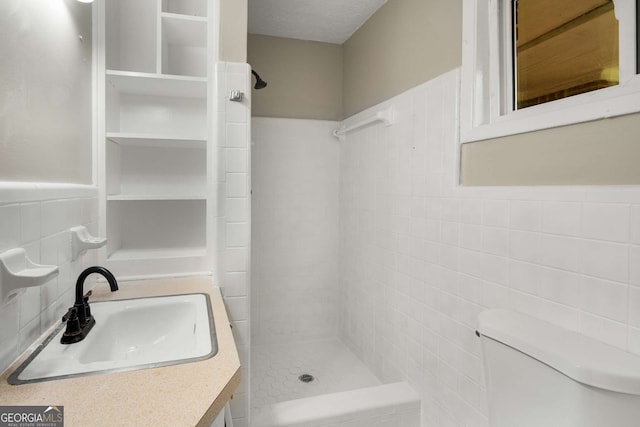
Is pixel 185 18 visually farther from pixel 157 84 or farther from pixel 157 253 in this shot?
pixel 157 253

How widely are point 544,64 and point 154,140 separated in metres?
1.66

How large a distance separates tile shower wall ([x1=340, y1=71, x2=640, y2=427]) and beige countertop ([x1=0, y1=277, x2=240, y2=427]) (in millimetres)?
973

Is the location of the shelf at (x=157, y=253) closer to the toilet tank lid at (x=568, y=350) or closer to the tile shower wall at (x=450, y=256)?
the tile shower wall at (x=450, y=256)

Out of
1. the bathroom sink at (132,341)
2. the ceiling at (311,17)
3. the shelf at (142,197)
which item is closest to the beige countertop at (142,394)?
the bathroom sink at (132,341)

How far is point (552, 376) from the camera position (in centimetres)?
92

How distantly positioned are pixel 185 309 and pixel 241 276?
296 mm

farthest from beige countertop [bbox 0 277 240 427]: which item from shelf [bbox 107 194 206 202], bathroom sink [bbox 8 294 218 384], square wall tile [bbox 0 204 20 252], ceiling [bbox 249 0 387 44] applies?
ceiling [bbox 249 0 387 44]

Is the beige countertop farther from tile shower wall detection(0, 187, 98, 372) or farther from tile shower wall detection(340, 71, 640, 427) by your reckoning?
tile shower wall detection(340, 71, 640, 427)

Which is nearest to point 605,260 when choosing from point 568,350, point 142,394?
point 568,350

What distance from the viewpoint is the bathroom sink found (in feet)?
2.76

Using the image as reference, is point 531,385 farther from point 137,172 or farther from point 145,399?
point 137,172

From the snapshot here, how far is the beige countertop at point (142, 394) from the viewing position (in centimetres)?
66

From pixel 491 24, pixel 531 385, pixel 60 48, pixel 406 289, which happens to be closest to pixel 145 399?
pixel 531 385

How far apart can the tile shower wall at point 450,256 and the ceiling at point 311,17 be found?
618 millimetres
